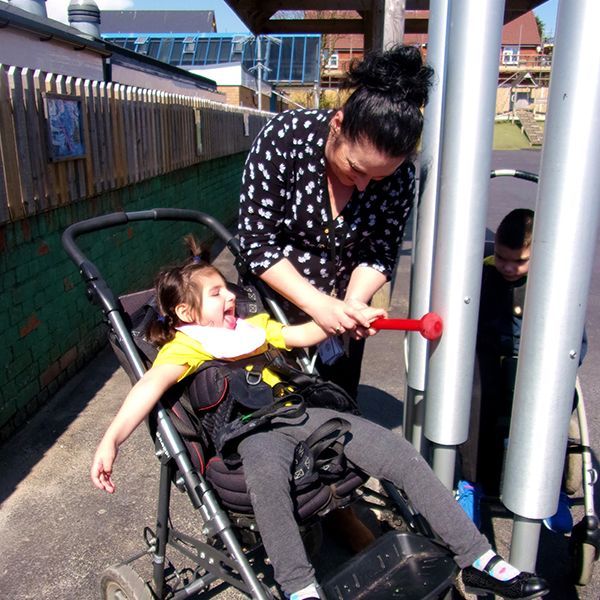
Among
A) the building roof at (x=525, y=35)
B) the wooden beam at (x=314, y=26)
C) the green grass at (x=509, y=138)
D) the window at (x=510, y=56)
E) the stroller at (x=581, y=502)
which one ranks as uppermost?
the building roof at (x=525, y=35)

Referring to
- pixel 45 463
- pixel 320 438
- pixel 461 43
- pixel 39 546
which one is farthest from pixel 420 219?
pixel 45 463

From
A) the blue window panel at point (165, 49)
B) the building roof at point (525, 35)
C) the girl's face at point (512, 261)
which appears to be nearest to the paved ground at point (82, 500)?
the girl's face at point (512, 261)

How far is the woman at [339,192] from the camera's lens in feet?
6.62

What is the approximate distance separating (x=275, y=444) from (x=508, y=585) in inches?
32.0

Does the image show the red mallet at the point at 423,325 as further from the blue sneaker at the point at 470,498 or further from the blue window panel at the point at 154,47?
the blue window panel at the point at 154,47

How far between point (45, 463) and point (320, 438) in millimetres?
2179

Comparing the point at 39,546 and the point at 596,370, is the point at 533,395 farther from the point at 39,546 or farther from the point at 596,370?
the point at 596,370

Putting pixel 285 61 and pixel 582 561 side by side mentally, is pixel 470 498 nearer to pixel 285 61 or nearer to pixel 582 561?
pixel 582 561

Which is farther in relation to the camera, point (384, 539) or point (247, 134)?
point (247, 134)

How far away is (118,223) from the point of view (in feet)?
8.36

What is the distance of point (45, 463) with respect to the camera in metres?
3.56

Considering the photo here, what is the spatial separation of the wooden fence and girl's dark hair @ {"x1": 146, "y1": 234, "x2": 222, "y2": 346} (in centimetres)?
155

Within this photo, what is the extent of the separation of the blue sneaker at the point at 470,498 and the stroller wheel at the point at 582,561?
0.38m

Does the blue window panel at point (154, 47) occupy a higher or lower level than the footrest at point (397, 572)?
higher
